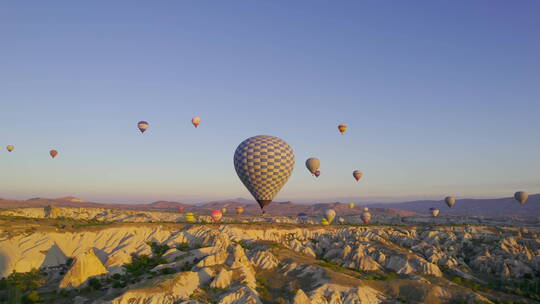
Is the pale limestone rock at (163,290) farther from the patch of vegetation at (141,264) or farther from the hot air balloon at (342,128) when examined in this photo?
the hot air balloon at (342,128)

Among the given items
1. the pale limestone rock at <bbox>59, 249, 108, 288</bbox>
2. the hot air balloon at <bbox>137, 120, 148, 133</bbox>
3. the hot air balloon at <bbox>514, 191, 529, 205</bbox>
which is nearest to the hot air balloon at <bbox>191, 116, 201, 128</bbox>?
the hot air balloon at <bbox>137, 120, 148, 133</bbox>

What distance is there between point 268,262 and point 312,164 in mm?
30993

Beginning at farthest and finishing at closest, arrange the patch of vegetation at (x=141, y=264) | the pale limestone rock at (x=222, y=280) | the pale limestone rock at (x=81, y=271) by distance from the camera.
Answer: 1. the patch of vegetation at (x=141, y=264)
2. the pale limestone rock at (x=81, y=271)
3. the pale limestone rock at (x=222, y=280)

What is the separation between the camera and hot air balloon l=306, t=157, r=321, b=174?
263 ft

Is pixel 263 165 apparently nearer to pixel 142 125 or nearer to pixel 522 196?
pixel 142 125

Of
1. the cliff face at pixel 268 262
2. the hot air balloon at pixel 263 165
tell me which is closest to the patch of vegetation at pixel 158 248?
the cliff face at pixel 268 262

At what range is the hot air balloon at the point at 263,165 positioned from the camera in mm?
61219

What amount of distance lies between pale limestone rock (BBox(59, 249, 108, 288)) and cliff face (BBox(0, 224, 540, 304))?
0.37 ft

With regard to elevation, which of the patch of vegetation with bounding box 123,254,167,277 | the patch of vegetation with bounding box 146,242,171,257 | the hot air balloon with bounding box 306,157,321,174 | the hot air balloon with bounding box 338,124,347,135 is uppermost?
the hot air balloon with bounding box 338,124,347,135

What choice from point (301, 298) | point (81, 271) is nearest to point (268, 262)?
point (301, 298)

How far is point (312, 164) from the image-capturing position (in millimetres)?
80250

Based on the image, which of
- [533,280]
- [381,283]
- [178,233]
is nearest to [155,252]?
[178,233]

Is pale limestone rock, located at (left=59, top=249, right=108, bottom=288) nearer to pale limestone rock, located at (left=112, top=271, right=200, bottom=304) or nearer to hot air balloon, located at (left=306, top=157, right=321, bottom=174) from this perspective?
pale limestone rock, located at (left=112, top=271, right=200, bottom=304)

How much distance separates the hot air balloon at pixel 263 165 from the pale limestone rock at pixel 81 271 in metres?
25.9
